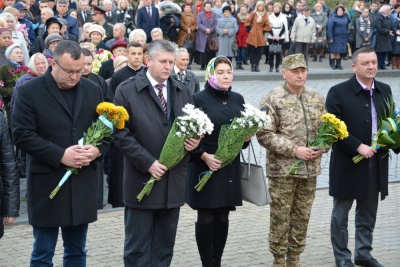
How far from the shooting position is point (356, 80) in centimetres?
802

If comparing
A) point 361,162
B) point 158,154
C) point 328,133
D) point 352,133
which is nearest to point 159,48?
point 158,154

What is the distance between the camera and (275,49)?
2458cm

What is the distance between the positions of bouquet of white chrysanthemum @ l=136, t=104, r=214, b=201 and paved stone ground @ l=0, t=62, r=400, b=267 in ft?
5.65

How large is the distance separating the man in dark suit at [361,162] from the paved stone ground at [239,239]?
0.32 metres

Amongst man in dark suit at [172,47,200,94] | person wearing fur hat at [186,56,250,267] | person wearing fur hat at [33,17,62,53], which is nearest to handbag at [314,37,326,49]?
person wearing fur hat at [33,17,62,53]

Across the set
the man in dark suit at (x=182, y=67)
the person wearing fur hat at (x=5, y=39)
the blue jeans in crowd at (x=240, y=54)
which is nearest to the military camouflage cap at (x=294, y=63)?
the man in dark suit at (x=182, y=67)

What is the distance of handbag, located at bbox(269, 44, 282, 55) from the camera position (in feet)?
80.6

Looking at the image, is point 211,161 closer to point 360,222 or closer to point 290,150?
point 290,150

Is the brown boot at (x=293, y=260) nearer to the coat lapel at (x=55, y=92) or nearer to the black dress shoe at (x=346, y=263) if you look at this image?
the black dress shoe at (x=346, y=263)

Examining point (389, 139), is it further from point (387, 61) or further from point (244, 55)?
point (387, 61)

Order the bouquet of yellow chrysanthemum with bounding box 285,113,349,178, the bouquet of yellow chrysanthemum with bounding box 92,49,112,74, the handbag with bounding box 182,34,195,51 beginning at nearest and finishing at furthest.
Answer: the bouquet of yellow chrysanthemum with bounding box 285,113,349,178, the bouquet of yellow chrysanthemum with bounding box 92,49,112,74, the handbag with bounding box 182,34,195,51

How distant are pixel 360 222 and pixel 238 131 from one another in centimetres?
188

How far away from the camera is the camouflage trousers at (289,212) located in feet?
25.1

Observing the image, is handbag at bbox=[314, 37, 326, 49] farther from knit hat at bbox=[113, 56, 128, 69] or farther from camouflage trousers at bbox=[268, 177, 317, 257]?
camouflage trousers at bbox=[268, 177, 317, 257]
